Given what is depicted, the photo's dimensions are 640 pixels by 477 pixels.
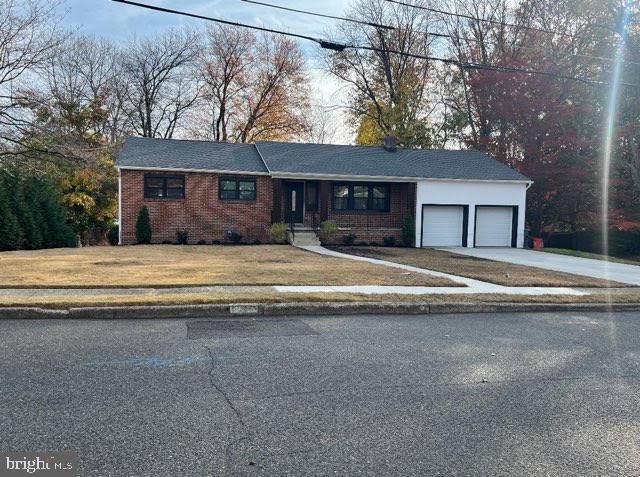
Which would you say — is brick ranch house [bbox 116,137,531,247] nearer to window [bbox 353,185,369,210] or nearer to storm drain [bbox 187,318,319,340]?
window [bbox 353,185,369,210]

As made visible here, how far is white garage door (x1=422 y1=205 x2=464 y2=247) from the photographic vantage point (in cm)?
2312

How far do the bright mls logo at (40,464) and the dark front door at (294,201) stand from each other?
65.6ft

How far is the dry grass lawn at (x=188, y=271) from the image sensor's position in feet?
32.1

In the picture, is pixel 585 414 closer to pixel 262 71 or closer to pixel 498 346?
pixel 498 346

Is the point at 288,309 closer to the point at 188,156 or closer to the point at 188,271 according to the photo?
the point at 188,271

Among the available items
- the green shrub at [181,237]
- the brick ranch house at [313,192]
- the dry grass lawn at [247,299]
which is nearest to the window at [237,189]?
the brick ranch house at [313,192]

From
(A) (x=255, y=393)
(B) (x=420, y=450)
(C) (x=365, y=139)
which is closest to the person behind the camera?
(B) (x=420, y=450)

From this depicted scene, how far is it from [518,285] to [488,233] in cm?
1363

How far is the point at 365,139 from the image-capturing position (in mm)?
39125

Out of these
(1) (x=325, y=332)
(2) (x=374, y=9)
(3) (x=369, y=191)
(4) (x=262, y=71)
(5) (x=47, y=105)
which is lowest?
(1) (x=325, y=332)

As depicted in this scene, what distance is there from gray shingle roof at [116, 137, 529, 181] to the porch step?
2.67m

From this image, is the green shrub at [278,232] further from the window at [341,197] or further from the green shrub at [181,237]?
the green shrub at [181,237]

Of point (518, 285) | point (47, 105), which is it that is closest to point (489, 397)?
point (518, 285)

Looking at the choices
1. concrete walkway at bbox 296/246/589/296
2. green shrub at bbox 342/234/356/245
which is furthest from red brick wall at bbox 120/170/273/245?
concrete walkway at bbox 296/246/589/296
